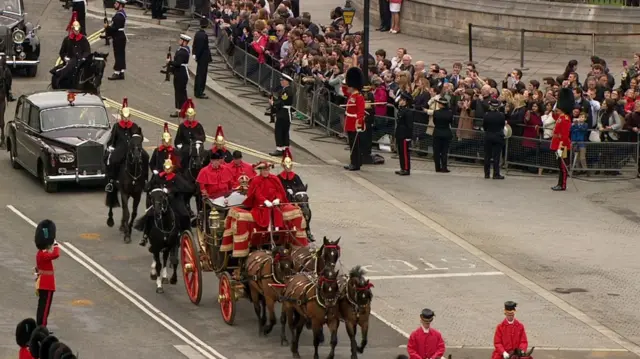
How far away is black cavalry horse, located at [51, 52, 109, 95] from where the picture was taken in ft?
141

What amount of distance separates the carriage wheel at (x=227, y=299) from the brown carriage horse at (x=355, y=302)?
8.61 ft

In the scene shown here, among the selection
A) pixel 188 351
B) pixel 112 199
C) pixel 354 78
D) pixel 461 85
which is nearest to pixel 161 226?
pixel 188 351

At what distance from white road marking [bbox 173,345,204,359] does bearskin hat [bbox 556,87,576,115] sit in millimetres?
13065

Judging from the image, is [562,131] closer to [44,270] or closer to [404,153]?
[404,153]

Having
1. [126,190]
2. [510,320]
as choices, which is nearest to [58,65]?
[126,190]

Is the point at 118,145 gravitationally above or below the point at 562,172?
above

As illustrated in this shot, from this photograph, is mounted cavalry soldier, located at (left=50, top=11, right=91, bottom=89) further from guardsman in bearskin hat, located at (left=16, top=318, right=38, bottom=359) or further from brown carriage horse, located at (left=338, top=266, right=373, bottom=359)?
guardsman in bearskin hat, located at (left=16, top=318, right=38, bottom=359)

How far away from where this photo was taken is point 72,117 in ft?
121

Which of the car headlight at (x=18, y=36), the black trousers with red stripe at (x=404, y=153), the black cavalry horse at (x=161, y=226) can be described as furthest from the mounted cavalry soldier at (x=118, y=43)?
the black cavalry horse at (x=161, y=226)

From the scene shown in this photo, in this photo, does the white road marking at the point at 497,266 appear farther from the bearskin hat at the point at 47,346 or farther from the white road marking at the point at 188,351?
the bearskin hat at the point at 47,346

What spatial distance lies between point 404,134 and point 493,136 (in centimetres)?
187

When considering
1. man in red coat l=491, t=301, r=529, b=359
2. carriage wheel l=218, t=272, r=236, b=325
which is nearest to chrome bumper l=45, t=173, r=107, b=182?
carriage wheel l=218, t=272, r=236, b=325

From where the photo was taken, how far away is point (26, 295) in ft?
95.0

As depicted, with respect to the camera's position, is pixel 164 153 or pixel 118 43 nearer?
pixel 164 153
